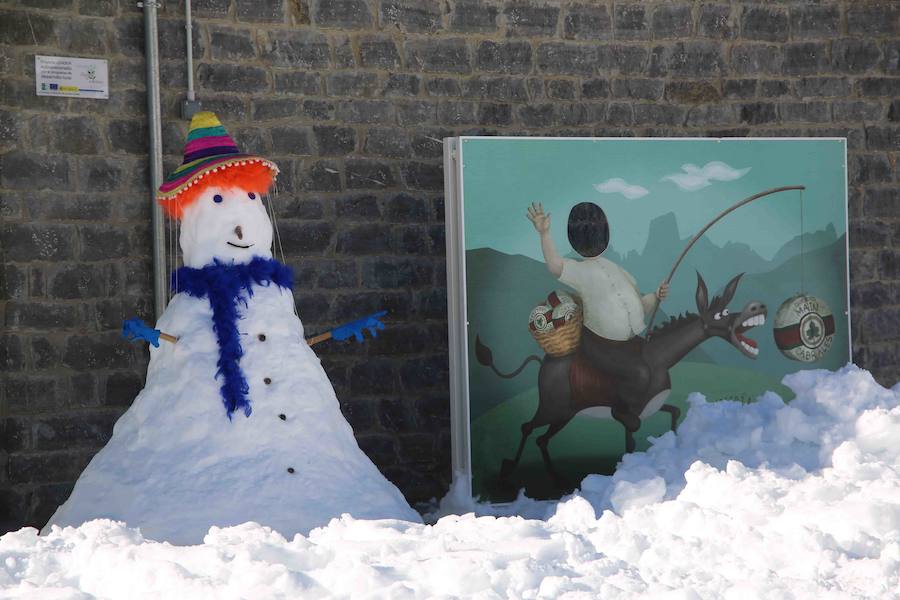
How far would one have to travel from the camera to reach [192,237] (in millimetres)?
4645

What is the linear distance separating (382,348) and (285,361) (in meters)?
1.55

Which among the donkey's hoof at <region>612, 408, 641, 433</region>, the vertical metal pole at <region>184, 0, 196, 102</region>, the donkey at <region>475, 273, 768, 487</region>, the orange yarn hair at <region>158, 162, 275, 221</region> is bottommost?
the donkey's hoof at <region>612, 408, 641, 433</region>

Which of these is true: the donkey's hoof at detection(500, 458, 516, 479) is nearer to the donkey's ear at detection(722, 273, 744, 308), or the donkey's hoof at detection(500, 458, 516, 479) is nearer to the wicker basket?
the wicker basket

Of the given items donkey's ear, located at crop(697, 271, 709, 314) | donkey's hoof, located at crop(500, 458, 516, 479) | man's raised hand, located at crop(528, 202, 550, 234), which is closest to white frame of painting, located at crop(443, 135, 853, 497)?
donkey's hoof, located at crop(500, 458, 516, 479)

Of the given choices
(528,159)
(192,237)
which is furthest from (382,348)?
(192,237)

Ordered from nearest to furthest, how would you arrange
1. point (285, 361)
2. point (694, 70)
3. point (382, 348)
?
point (285, 361) < point (382, 348) < point (694, 70)

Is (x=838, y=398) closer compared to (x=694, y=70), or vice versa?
(x=838, y=398)

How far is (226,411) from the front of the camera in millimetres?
4414

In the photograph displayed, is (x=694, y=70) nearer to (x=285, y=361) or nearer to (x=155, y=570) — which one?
(x=285, y=361)

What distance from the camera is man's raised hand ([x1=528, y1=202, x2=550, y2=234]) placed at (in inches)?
215

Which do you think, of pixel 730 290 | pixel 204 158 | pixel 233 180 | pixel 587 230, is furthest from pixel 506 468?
pixel 204 158

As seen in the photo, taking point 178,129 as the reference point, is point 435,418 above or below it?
below

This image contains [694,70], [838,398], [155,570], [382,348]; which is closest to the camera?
[155,570]

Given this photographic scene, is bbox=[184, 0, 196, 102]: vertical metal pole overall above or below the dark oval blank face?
above
